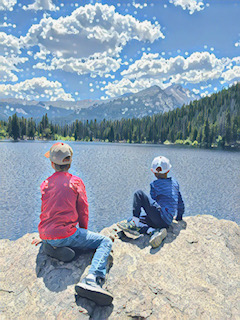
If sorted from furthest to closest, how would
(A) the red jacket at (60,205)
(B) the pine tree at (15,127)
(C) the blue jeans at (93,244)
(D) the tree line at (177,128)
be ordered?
(D) the tree line at (177,128) < (B) the pine tree at (15,127) < (A) the red jacket at (60,205) < (C) the blue jeans at (93,244)

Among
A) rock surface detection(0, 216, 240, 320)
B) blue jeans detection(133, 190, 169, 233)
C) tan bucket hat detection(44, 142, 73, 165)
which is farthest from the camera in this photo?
blue jeans detection(133, 190, 169, 233)

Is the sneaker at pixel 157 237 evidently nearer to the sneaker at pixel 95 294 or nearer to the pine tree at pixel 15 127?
the sneaker at pixel 95 294

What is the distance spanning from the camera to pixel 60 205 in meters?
3.96

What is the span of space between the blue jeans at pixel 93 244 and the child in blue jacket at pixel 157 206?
1273 mm

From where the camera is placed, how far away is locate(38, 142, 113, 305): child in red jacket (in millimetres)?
3930

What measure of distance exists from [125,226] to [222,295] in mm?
2442

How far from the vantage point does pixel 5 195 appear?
1588cm

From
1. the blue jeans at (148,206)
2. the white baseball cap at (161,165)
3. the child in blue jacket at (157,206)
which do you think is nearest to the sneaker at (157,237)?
the child in blue jacket at (157,206)

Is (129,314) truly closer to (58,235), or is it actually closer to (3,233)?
(58,235)

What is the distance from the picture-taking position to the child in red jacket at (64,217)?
12.9 ft

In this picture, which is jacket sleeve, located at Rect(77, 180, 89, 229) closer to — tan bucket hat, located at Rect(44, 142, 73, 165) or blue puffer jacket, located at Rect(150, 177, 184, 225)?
tan bucket hat, located at Rect(44, 142, 73, 165)

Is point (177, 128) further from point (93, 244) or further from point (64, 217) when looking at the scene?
point (64, 217)

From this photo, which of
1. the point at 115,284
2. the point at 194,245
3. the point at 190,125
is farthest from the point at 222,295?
the point at 190,125

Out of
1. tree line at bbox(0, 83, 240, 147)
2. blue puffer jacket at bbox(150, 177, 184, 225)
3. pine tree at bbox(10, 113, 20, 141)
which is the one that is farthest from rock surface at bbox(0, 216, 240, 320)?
pine tree at bbox(10, 113, 20, 141)
